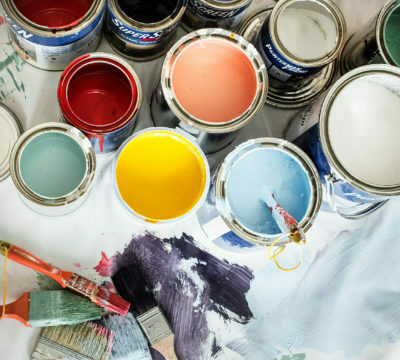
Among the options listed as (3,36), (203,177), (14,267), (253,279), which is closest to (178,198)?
(203,177)

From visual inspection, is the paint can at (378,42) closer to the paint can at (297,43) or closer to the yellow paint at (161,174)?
the paint can at (297,43)

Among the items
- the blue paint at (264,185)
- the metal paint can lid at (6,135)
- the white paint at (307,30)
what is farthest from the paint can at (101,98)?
the white paint at (307,30)

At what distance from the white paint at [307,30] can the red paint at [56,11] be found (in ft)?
1.35

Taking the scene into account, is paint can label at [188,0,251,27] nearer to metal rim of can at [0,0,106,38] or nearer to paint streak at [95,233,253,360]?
metal rim of can at [0,0,106,38]

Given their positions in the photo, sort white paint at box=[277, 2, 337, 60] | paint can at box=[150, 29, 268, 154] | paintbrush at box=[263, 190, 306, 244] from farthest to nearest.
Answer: white paint at box=[277, 2, 337, 60]
paint can at box=[150, 29, 268, 154]
paintbrush at box=[263, 190, 306, 244]

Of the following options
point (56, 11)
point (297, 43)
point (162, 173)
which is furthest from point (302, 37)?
point (56, 11)

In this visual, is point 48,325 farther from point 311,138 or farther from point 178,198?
point 311,138

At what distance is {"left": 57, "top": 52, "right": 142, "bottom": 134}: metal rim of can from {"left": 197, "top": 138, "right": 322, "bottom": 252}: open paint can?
0.67 ft

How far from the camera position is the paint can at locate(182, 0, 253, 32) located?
909mm

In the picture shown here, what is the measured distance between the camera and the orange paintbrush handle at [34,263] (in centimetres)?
90

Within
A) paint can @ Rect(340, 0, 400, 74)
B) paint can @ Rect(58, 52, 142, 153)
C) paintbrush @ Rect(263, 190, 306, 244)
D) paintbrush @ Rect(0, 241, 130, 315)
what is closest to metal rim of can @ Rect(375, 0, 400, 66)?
paint can @ Rect(340, 0, 400, 74)

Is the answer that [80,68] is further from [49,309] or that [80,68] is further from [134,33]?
[49,309]

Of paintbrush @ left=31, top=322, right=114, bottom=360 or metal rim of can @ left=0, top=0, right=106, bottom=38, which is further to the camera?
paintbrush @ left=31, top=322, right=114, bottom=360

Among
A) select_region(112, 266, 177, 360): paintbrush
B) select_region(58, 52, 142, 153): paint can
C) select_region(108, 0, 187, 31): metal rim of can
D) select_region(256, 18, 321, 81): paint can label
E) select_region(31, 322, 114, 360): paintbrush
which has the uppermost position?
select_region(108, 0, 187, 31): metal rim of can
